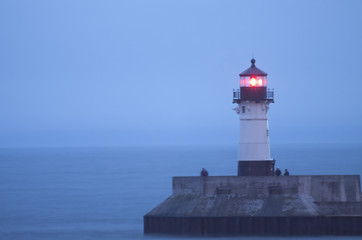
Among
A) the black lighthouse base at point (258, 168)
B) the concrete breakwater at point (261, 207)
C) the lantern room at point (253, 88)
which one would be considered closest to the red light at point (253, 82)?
the lantern room at point (253, 88)

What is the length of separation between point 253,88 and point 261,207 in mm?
4549

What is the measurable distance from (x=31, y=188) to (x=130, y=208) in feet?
56.2

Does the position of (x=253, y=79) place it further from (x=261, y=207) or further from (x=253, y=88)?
(x=261, y=207)

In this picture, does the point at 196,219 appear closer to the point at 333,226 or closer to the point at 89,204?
the point at 333,226

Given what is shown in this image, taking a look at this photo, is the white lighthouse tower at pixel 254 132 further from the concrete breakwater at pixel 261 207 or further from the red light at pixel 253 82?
the concrete breakwater at pixel 261 207

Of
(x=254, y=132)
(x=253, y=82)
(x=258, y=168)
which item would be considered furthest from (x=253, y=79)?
(x=258, y=168)

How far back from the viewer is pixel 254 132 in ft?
83.4

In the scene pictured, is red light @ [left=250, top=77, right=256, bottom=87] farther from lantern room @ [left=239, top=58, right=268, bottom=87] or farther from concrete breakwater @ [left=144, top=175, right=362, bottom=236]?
concrete breakwater @ [left=144, top=175, right=362, bottom=236]

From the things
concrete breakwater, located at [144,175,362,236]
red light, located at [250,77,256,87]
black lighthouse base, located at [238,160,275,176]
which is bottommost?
concrete breakwater, located at [144,175,362,236]

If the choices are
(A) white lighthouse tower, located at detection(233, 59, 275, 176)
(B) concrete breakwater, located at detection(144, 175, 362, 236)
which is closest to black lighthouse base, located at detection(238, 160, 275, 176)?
(A) white lighthouse tower, located at detection(233, 59, 275, 176)

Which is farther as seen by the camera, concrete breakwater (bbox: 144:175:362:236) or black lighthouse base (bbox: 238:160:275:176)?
black lighthouse base (bbox: 238:160:275:176)

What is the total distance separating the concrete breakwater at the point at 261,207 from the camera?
22047mm

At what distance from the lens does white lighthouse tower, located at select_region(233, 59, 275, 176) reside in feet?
83.3

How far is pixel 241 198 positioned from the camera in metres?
23.4
